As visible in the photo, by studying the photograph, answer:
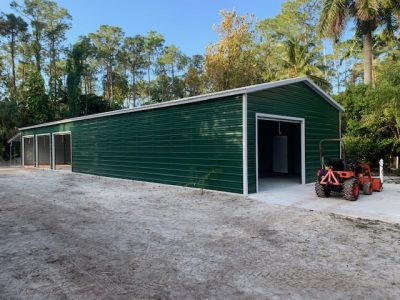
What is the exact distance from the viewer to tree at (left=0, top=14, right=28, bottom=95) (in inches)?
1180

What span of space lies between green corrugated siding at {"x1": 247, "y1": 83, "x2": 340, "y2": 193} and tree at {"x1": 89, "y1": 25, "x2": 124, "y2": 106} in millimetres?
28026

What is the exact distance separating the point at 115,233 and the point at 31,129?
61.0 feet

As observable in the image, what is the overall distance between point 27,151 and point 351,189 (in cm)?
2199

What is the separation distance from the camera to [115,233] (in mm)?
4859

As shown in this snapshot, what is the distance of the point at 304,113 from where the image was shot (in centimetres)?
1025

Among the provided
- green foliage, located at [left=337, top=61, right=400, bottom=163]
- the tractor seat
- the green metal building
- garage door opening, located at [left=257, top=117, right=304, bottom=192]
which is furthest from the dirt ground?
green foliage, located at [left=337, top=61, right=400, bottom=163]

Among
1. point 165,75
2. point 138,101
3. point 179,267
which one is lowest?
point 179,267

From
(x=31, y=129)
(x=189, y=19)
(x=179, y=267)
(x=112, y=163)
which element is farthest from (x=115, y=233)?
(x=189, y=19)

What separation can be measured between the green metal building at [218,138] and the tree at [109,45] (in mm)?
22745

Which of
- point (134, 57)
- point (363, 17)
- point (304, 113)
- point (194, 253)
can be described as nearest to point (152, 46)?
point (134, 57)

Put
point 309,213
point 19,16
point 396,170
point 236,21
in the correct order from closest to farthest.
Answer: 1. point 309,213
2. point 396,170
3. point 236,21
4. point 19,16

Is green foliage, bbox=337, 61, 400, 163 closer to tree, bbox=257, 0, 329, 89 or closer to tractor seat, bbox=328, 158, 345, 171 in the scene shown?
tractor seat, bbox=328, 158, 345, 171

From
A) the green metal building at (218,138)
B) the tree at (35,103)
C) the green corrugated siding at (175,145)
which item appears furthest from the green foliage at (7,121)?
the green corrugated siding at (175,145)

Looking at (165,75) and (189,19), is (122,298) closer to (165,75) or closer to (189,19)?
(189,19)
